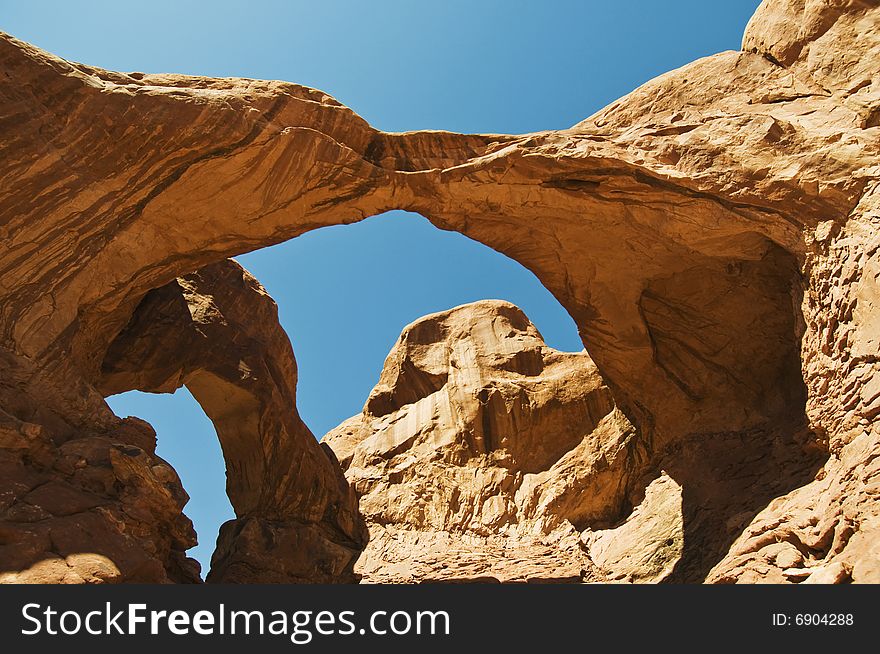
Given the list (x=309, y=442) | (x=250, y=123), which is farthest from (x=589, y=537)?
(x=250, y=123)

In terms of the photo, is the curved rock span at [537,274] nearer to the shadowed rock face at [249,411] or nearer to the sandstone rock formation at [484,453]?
the shadowed rock face at [249,411]

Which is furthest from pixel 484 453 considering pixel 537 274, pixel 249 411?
Answer: pixel 249 411

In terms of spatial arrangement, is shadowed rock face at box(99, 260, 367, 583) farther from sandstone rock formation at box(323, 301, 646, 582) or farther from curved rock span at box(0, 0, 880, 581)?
sandstone rock formation at box(323, 301, 646, 582)

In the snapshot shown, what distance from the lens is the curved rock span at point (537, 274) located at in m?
9.97

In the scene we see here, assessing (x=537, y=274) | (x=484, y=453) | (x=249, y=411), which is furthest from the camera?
(x=484, y=453)

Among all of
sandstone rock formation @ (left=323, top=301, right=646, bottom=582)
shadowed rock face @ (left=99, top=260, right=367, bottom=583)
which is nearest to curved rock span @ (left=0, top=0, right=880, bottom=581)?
shadowed rock face @ (left=99, top=260, right=367, bottom=583)

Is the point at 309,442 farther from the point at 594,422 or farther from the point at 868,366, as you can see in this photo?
the point at 868,366

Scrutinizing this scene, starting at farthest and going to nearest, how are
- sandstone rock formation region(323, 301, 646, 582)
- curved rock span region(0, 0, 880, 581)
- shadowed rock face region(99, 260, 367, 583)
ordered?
sandstone rock formation region(323, 301, 646, 582) < shadowed rock face region(99, 260, 367, 583) < curved rock span region(0, 0, 880, 581)

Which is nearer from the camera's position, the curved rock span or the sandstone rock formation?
the curved rock span

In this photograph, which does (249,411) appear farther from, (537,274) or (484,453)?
(537,274)

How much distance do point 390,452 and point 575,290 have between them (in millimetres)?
7332

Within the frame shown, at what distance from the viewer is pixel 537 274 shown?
15273 mm

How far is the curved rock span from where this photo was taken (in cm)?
997

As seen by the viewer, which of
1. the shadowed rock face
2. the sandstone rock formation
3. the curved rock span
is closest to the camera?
the curved rock span
